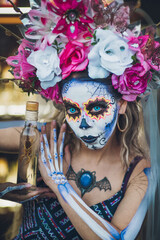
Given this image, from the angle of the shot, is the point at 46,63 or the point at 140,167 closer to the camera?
the point at 46,63

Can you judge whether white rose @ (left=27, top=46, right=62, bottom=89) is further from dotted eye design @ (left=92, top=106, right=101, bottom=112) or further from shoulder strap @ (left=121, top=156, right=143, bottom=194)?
shoulder strap @ (left=121, top=156, right=143, bottom=194)

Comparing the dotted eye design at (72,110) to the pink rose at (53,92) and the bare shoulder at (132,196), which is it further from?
the bare shoulder at (132,196)

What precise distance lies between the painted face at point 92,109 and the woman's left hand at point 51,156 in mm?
166

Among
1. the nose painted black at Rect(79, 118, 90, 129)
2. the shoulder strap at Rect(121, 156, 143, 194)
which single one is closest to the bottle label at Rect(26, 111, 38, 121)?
the nose painted black at Rect(79, 118, 90, 129)

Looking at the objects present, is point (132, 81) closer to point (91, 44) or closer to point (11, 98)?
point (91, 44)

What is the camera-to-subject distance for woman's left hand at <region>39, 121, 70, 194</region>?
1.39 metres

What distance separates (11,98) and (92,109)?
2.13ft

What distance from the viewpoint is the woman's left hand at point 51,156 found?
1.39 m

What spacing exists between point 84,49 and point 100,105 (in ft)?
0.84

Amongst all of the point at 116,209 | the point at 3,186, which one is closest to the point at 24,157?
the point at 3,186

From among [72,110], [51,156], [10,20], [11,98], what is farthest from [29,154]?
[10,20]

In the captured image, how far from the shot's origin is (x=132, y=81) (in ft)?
4.12

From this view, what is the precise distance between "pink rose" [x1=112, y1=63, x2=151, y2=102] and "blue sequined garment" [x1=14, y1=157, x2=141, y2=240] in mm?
369

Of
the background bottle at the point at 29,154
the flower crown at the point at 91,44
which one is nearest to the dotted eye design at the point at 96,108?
the flower crown at the point at 91,44
